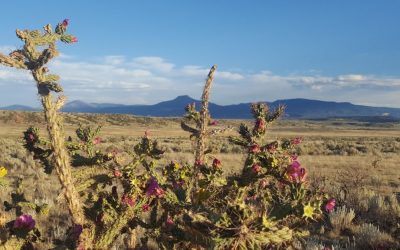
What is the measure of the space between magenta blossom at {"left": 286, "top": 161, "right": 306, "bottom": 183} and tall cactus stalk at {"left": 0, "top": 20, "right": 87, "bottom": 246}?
61.3 inches

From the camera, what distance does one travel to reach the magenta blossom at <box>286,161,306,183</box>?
130 inches

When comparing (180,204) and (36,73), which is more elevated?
(36,73)

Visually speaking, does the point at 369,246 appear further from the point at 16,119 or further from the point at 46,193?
the point at 16,119

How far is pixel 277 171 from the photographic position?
3.58m

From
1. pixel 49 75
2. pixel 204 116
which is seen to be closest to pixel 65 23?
pixel 49 75

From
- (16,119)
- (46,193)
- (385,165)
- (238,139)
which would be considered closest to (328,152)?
(385,165)

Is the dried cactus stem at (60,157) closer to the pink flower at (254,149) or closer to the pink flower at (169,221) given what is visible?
the pink flower at (169,221)

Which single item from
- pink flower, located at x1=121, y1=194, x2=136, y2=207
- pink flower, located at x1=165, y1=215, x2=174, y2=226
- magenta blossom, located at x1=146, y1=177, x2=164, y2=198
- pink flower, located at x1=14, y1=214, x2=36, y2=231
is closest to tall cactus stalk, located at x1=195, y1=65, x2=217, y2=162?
magenta blossom, located at x1=146, y1=177, x2=164, y2=198

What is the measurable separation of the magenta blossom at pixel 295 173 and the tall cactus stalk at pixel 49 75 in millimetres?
1556

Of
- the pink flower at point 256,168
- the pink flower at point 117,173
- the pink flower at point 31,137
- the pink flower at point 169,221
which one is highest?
the pink flower at point 31,137

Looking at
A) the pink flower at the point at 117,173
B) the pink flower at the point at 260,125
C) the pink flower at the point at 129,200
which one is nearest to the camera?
the pink flower at the point at 260,125

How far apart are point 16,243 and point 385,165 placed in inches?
769

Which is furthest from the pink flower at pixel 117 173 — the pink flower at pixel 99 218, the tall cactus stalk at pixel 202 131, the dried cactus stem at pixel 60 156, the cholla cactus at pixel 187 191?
the dried cactus stem at pixel 60 156

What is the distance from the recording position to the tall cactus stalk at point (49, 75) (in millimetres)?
3088
